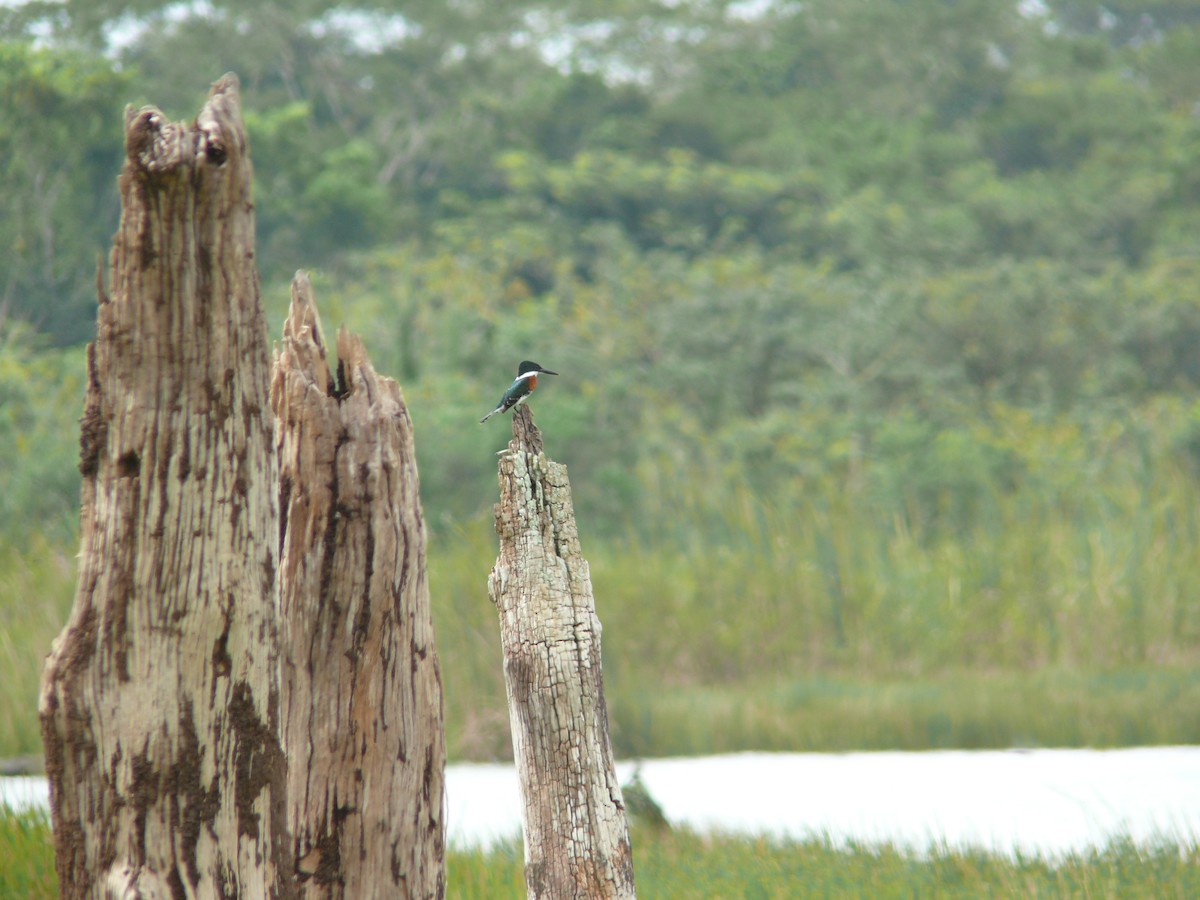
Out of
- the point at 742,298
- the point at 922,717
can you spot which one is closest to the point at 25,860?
the point at 922,717

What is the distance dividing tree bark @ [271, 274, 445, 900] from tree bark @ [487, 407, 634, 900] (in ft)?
0.75

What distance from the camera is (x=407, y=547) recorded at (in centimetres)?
318

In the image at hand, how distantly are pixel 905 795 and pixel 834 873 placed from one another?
235 centimetres

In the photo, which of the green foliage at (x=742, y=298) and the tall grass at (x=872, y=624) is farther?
the green foliage at (x=742, y=298)

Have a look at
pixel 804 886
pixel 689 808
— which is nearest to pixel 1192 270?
pixel 689 808

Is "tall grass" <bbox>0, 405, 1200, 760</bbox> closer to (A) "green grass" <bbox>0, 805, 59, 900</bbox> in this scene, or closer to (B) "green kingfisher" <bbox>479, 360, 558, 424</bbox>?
(A) "green grass" <bbox>0, 805, 59, 900</bbox>

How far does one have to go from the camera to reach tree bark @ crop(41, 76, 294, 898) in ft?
8.05

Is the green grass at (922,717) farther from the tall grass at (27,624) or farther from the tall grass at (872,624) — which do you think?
the tall grass at (27,624)

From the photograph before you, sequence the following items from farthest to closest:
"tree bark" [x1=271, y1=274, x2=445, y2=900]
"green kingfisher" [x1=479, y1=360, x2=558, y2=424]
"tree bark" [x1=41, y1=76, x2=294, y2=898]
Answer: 1. "green kingfisher" [x1=479, y1=360, x2=558, y2=424]
2. "tree bark" [x1=271, y1=274, x2=445, y2=900]
3. "tree bark" [x1=41, y1=76, x2=294, y2=898]

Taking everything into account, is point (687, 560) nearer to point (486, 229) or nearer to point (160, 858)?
point (160, 858)

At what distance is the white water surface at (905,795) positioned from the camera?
572 centimetres

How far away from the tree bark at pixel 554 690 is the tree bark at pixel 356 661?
0.75 feet

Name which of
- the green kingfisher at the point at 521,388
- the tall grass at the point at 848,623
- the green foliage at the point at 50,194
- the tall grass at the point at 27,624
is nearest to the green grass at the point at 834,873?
the green kingfisher at the point at 521,388

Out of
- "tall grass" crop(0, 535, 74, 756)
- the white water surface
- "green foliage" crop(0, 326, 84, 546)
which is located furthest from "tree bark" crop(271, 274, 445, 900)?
"green foliage" crop(0, 326, 84, 546)
